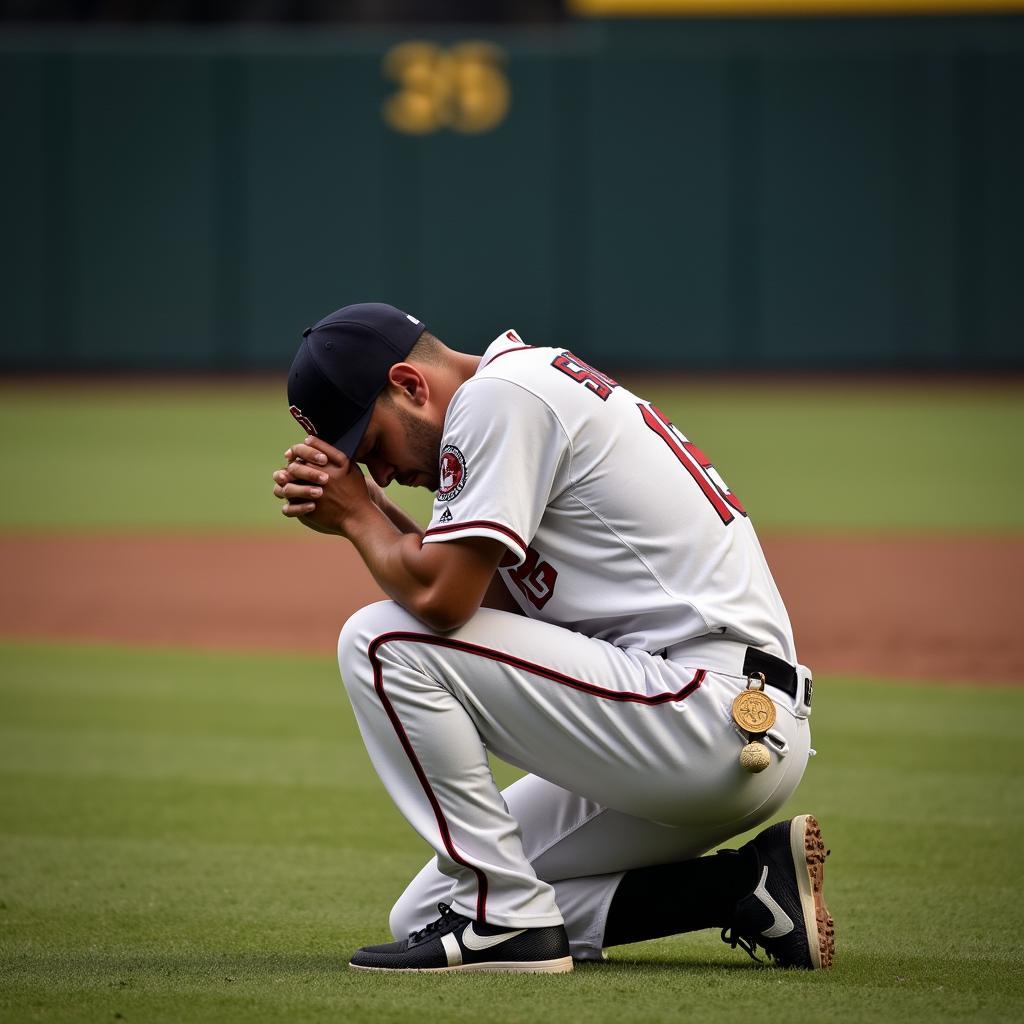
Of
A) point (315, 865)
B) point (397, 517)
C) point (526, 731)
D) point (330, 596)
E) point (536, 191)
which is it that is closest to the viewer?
point (526, 731)

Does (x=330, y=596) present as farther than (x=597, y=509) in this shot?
Yes

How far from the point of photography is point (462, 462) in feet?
9.89

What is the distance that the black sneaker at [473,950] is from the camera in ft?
10.3

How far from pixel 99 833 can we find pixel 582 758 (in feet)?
6.86

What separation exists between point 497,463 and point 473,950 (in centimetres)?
92

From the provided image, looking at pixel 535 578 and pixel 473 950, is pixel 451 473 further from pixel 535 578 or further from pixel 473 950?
pixel 473 950

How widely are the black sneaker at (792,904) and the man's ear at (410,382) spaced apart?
109 centimetres

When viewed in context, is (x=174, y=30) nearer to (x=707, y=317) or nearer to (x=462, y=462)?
(x=707, y=317)

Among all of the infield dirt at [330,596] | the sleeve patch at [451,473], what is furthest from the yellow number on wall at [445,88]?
the sleeve patch at [451,473]

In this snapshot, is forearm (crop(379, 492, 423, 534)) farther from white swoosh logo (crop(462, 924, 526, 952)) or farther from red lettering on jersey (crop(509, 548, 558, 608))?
white swoosh logo (crop(462, 924, 526, 952))

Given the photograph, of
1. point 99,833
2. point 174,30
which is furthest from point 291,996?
point 174,30

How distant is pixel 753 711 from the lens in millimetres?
3068

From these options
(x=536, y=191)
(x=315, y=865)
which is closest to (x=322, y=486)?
(x=315, y=865)

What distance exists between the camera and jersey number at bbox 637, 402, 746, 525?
3.20 meters
